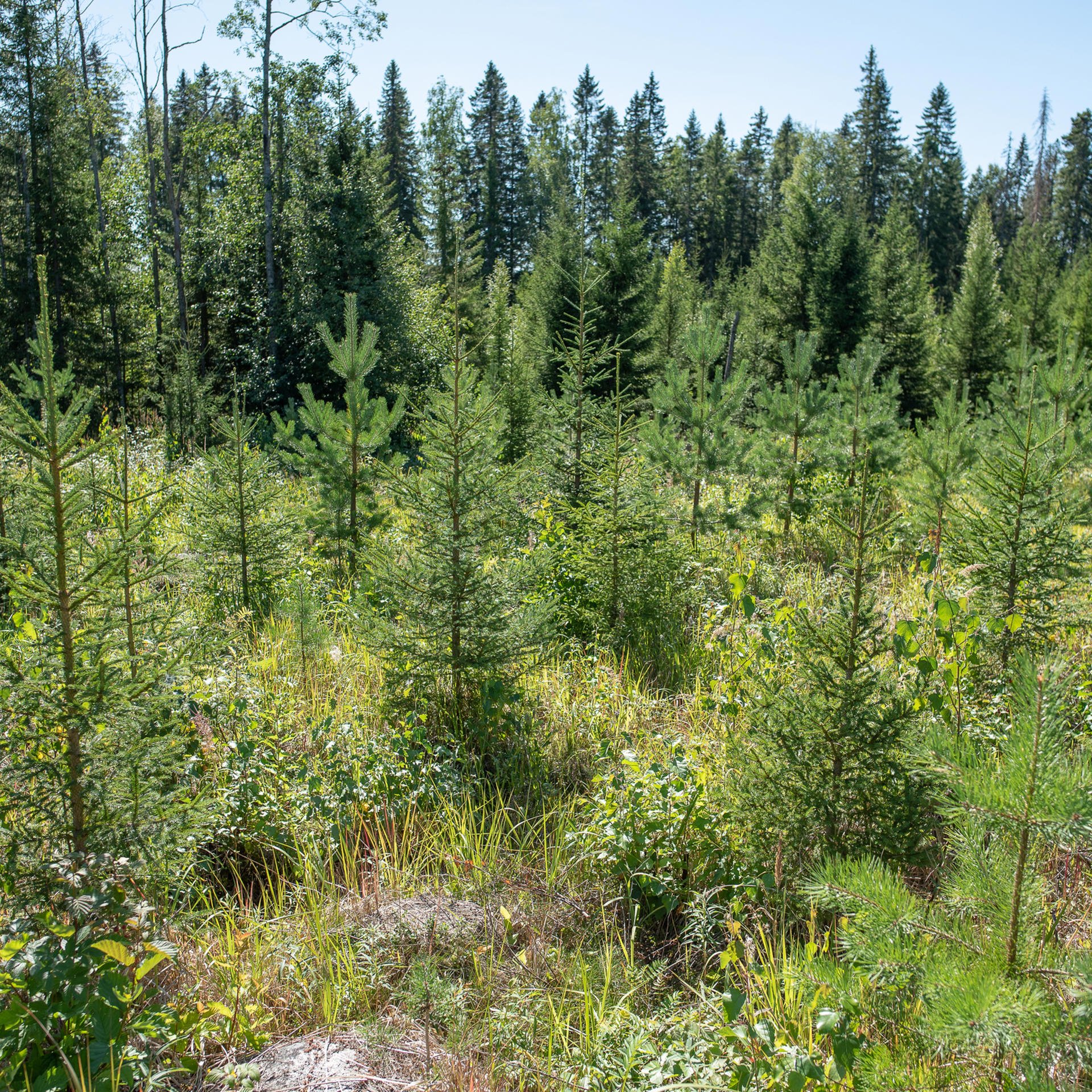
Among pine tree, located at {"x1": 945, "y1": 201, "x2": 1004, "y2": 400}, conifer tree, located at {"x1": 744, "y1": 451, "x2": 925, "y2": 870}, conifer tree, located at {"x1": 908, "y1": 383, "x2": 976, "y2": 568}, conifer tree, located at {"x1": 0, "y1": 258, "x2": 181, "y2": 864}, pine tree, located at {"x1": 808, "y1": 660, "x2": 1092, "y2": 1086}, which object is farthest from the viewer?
pine tree, located at {"x1": 945, "y1": 201, "x2": 1004, "y2": 400}

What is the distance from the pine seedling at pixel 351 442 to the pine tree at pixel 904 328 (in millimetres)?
14994

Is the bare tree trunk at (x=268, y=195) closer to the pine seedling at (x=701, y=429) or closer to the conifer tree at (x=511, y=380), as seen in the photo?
the conifer tree at (x=511, y=380)

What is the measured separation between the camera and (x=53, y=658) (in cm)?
273

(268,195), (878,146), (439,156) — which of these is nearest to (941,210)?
(878,146)

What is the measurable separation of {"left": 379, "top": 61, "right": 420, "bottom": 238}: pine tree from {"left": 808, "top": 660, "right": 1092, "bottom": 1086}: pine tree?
49944 mm

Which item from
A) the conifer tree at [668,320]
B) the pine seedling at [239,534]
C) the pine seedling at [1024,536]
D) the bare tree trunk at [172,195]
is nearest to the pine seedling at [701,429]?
the pine seedling at [1024,536]

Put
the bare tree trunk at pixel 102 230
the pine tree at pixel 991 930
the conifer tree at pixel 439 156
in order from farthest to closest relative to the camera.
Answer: the conifer tree at pixel 439 156 → the bare tree trunk at pixel 102 230 → the pine tree at pixel 991 930

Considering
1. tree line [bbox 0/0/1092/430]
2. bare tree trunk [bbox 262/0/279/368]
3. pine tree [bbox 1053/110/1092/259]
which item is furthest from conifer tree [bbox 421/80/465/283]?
pine tree [bbox 1053/110/1092/259]

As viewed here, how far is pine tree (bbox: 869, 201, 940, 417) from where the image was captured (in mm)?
20109

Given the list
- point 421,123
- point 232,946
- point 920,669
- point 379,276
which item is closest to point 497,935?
point 232,946

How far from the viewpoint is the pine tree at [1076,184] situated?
178 feet

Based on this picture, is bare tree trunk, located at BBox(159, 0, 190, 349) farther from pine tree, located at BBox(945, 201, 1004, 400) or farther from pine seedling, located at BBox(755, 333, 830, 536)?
pine tree, located at BBox(945, 201, 1004, 400)

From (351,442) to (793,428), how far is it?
206 inches

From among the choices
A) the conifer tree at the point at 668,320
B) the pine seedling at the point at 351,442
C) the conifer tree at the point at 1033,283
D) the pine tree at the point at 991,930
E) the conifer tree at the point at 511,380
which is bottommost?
the pine tree at the point at 991,930
